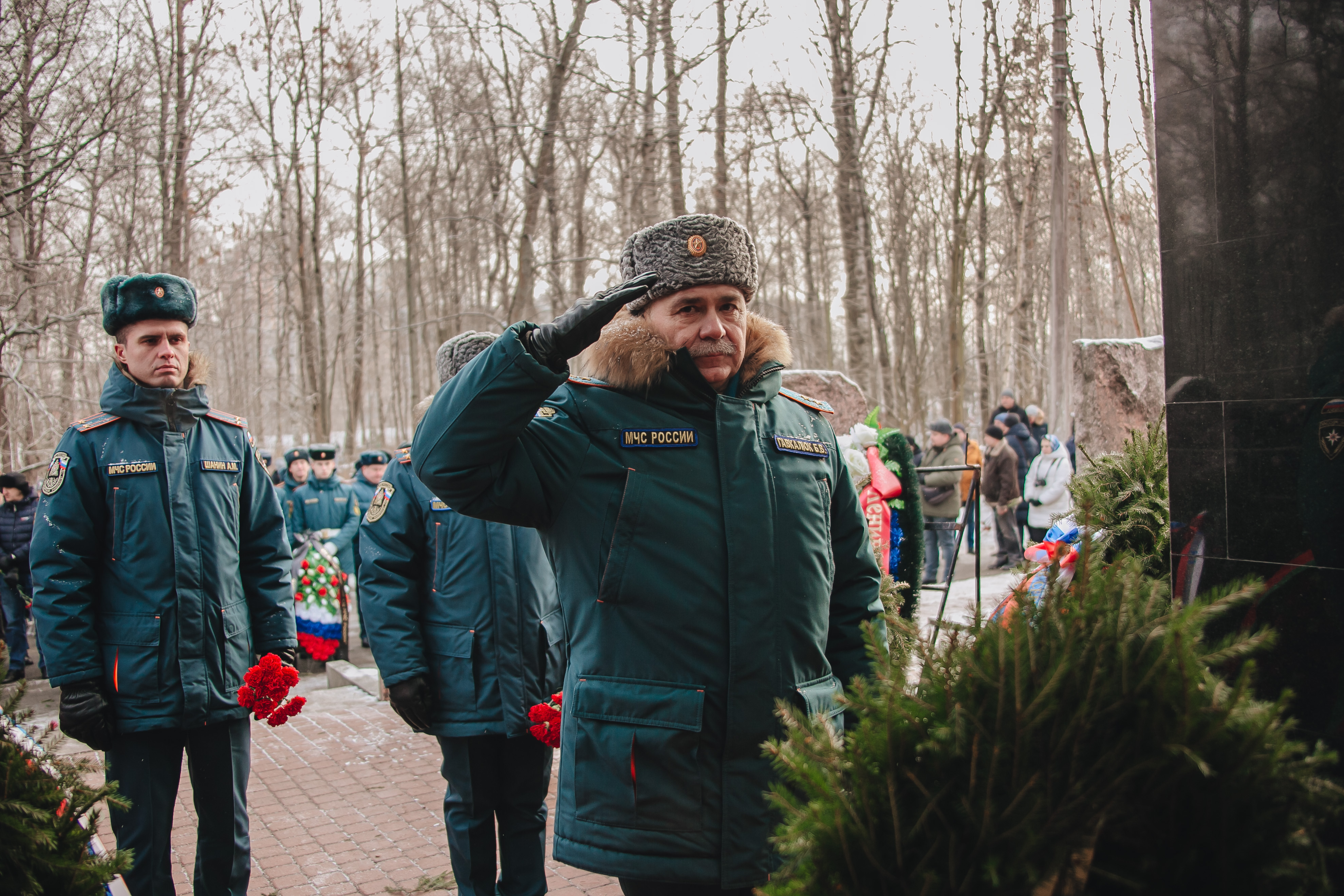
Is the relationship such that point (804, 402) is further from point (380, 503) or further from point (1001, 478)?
point (1001, 478)

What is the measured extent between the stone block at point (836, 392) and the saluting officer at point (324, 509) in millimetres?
4319

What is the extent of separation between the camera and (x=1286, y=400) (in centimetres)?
234

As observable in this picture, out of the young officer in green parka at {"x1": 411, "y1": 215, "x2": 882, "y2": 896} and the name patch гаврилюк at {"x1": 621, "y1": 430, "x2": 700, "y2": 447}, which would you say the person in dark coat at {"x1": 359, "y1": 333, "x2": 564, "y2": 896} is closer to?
the young officer in green parka at {"x1": 411, "y1": 215, "x2": 882, "y2": 896}

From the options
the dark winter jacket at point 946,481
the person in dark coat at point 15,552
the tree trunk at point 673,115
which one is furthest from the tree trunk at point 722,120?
the person in dark coat at point 15,552

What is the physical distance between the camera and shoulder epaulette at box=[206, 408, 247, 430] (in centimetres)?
368

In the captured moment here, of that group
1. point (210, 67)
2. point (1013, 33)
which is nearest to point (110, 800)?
point (210, 67)

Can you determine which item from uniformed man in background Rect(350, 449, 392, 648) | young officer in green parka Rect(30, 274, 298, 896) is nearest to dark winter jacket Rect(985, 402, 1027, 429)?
uniformed man in background Rect(350, 449, 392, 648)

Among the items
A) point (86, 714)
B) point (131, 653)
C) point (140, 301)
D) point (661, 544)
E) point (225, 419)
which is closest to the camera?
point (661, 544)

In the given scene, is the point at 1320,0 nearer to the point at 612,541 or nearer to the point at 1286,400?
the point at 1286,400

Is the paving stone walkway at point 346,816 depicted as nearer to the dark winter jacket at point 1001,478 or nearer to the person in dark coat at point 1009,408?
the dark winter jacket at point 1001,478

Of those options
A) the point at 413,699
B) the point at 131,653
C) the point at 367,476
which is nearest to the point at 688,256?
the point at 413,699

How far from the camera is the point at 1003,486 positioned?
12695mm

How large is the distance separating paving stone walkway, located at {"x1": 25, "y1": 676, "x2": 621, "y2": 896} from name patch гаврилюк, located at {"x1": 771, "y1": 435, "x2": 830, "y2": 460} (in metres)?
1.69

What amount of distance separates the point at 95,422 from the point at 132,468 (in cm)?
23
